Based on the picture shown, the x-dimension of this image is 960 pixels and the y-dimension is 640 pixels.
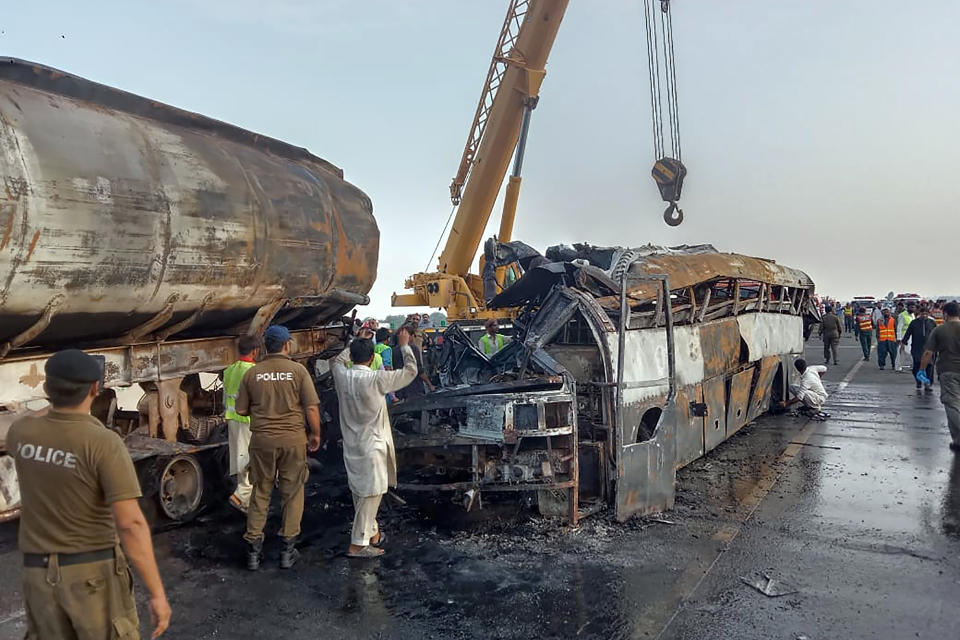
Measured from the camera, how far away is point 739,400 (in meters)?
7.73

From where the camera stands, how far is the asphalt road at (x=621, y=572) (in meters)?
3.53

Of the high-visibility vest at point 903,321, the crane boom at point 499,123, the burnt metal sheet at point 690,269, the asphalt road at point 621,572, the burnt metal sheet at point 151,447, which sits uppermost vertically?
the crane boom at point 499,123

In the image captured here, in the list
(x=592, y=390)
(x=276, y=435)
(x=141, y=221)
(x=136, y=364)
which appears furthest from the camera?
(x=592, y=390)

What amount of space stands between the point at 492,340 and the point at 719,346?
2.67 meters

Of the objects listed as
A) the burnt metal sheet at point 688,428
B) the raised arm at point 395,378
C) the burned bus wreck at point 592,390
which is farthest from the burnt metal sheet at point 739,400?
the raised arm at point 395,378

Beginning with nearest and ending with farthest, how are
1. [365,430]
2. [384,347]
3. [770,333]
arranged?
[365,430]
[384,347]
[770,333]

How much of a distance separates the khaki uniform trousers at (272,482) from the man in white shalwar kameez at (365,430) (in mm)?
387

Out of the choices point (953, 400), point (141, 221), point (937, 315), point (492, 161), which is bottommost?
point (953, 400)

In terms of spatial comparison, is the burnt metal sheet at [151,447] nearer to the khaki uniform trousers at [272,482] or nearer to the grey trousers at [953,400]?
the khaki uniform trousers at [272,482]

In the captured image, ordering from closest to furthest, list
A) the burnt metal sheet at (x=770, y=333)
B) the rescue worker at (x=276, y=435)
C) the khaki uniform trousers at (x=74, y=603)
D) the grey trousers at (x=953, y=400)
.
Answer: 1. the khaki uniform trousers at (x=74, y=603)
2. the rescue worker at (x=276, y=435)
3. the grey trousers at (x=953, y=400)
4. the burnt metal sheet at (x=770, y=333)

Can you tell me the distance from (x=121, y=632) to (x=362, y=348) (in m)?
2.55

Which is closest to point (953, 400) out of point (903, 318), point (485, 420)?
point (485, 420)

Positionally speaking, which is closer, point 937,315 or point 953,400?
point 953,400

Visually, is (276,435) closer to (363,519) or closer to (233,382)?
(363,519)
